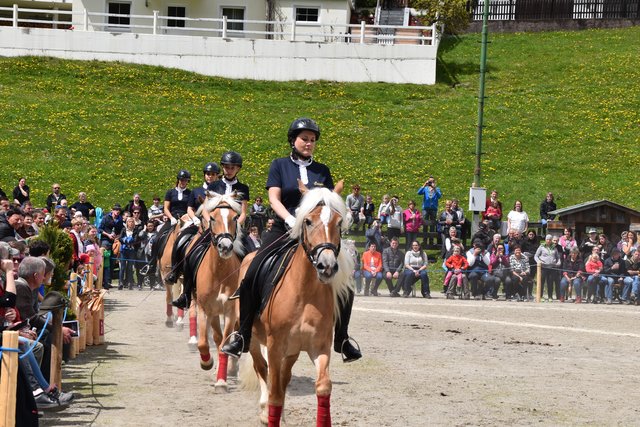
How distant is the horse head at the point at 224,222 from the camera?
44.9ft

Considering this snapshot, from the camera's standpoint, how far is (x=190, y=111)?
47.5 metres

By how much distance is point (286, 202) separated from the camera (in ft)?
36.7

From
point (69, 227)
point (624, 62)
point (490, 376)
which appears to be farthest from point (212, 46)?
point (490, 376)

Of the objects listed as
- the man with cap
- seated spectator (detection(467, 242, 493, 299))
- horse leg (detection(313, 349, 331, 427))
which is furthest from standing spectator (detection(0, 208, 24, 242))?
the man with cap

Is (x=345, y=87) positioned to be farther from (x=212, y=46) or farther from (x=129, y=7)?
(x=129, y=7)

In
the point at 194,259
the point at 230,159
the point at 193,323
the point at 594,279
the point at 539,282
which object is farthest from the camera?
the point at 594,279

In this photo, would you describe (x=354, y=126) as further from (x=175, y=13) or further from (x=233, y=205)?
(x=233, y=205)

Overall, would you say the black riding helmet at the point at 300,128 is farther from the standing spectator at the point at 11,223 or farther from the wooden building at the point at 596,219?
the wooden building at the point at 596,219

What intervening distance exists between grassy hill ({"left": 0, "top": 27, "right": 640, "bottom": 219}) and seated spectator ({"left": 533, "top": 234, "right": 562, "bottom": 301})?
30.0 ft

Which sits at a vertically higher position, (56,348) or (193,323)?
(56,348)

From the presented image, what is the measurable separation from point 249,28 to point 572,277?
3209 centimetres

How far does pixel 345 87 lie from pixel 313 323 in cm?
4272

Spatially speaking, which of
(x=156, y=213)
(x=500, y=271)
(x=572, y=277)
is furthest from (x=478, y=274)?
(x=156, y=213)

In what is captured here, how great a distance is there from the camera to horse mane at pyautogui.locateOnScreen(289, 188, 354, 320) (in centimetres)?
981
